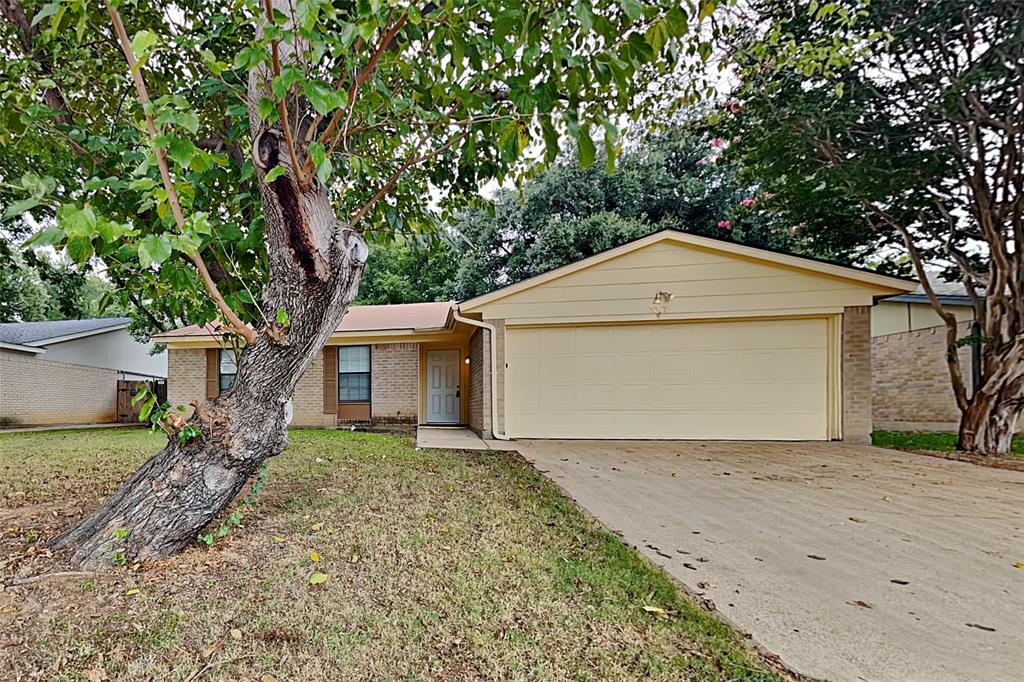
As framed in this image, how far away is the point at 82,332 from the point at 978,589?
20.7 m

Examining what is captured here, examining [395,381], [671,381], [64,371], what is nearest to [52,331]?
[64,371]

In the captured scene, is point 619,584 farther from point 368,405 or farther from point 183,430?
point 368,405

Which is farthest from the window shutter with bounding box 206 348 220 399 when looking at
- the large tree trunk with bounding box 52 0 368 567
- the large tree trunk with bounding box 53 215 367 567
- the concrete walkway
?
the large tree trunk with bounding box 52 0 368 567

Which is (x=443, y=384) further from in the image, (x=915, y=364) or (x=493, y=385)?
(x=915, y=364)

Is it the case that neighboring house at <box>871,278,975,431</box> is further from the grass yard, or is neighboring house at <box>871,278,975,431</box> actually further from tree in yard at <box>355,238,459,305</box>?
tree in yard at <box>355,238,459,305</box>

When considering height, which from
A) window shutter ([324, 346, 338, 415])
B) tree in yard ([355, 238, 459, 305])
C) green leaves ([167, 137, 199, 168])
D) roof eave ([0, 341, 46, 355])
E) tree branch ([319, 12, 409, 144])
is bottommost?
window shutter ([324, 346, 338, 415])

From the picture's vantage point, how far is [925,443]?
8141mm

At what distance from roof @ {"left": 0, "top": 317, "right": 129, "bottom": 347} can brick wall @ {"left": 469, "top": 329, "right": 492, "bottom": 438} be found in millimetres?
13285

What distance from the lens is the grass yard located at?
189 cm

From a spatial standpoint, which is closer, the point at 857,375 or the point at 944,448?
the point at 944,448

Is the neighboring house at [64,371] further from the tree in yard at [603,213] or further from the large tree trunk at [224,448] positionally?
the large tree trunk at [224,448]

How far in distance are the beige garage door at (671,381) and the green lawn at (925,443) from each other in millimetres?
1213

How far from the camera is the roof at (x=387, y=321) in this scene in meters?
11.4

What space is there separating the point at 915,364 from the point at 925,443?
4.49 meters
